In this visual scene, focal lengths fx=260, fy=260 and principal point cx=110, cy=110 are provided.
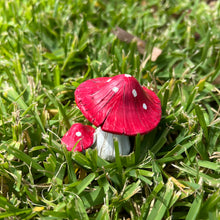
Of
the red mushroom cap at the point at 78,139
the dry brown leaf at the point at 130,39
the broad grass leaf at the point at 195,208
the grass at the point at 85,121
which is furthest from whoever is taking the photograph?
the dry brown leaf at the point at 130,39

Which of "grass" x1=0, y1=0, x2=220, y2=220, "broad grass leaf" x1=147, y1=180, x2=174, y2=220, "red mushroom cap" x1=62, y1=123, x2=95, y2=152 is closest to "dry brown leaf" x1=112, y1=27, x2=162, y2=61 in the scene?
"grass" x1=0, y1=0, x2=220, y2=220

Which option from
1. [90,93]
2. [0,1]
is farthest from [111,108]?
[0,1]

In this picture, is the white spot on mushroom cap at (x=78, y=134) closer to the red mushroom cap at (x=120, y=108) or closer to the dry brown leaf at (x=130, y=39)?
the red mushroom cap at (x=120, y=108)

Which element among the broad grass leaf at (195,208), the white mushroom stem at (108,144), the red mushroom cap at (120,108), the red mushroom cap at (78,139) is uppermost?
the red mushroom cap at (120,108)

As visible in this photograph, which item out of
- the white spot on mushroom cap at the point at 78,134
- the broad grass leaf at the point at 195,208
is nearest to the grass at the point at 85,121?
the broad grass leaf at the point at 195,208

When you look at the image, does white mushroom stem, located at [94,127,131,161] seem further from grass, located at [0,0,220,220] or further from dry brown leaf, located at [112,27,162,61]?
dry brown leaf, located at [112,27,162,61]

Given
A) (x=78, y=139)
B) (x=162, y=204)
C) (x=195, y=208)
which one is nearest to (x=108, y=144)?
(x=78, y=139)

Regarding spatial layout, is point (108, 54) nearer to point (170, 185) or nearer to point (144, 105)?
point (144, 105)
